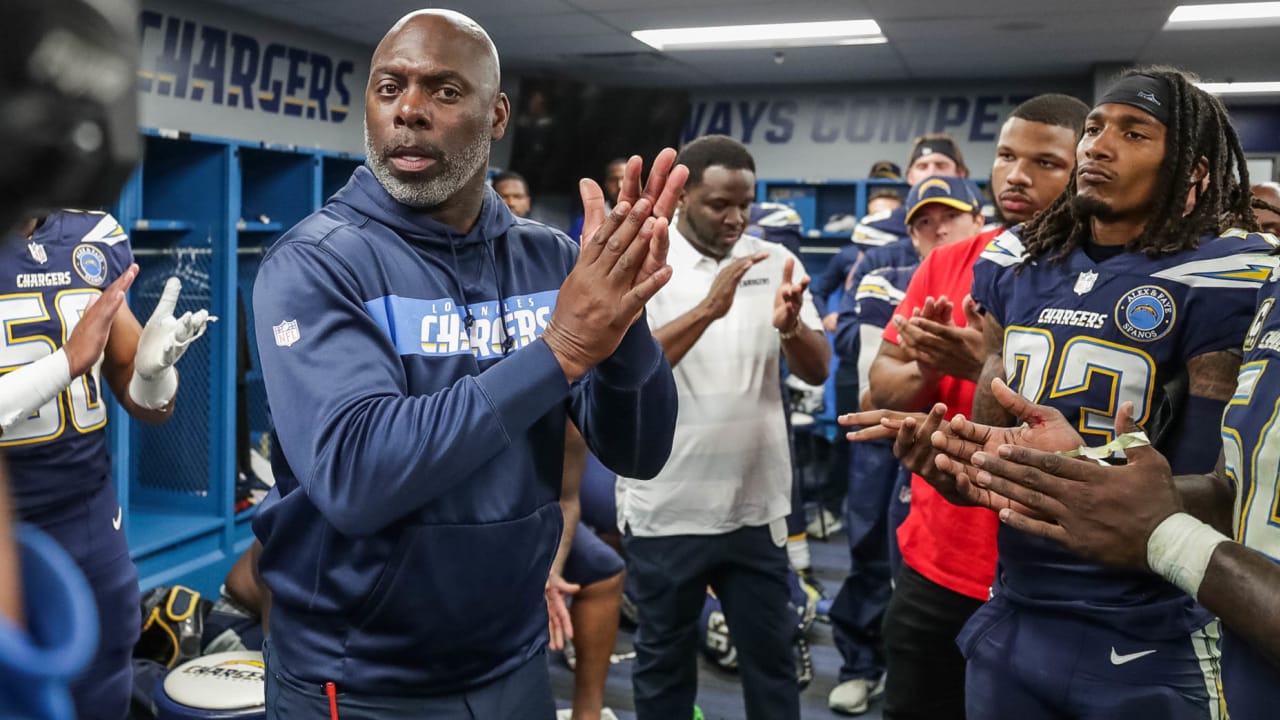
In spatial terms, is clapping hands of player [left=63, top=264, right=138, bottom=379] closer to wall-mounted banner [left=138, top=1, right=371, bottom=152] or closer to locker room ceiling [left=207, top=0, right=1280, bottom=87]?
wall-mounted banner [left=138, top=1, right=371, bottom=152]

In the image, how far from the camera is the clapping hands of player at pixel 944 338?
6.97 ft

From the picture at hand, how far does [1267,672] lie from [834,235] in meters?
7.89

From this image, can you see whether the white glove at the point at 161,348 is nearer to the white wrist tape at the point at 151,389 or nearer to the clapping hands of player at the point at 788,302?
the white wrist tape at the point at 151,389

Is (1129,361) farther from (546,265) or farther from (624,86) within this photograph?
(624,86)

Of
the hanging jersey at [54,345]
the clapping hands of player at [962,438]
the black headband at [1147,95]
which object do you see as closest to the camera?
the clapping hands of player at [962,438]

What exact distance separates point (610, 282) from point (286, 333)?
1.42ft

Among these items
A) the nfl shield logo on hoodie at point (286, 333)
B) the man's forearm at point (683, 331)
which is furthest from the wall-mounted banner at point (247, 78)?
the nfl shield logo on hoodie at point (286, 333)

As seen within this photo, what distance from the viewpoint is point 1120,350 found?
67.7 inches

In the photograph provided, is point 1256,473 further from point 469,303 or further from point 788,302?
point 788,302

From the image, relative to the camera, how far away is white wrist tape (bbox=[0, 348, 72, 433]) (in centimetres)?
A: 204

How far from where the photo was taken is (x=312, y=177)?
5.22 metres

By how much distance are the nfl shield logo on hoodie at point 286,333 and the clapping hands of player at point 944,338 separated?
127 centimetres

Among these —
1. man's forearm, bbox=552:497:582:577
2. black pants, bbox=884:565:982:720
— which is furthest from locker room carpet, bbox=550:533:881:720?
black pants, bbox=884:565:982:720

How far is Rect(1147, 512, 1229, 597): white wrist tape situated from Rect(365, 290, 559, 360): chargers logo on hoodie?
0.89 m
